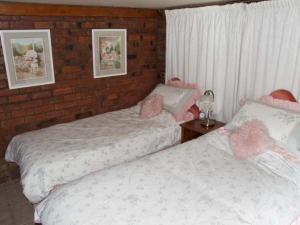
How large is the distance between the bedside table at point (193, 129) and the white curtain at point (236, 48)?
0.34 metres

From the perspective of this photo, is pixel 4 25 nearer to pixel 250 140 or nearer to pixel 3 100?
pixel 3 100

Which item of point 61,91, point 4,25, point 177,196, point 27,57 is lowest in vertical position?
point 177,196

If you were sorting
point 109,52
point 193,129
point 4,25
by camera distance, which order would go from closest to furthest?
1. point 4,25
2. point 193,129
3. point 109,52

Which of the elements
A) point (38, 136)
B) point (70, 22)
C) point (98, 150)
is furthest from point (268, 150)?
point (70, 22)

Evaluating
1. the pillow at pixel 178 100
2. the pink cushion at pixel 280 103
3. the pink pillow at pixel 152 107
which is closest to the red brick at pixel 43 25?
the pink pillow at pixel 152 107

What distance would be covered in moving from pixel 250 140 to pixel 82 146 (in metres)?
1.42

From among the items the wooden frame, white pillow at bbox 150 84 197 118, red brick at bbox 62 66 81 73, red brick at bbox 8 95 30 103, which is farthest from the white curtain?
red brick at bbox 8 95 30 103

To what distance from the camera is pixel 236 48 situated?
279 cm

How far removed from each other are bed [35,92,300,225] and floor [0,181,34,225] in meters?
0.57

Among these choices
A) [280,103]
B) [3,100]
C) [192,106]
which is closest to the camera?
[280,103]

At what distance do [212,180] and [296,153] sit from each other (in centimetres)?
73

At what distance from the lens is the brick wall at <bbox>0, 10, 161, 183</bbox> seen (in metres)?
2.72

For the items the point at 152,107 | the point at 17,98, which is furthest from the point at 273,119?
the point at 17,98

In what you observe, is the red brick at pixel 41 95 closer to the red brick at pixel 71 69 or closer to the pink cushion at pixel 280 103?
the red brick at pixel 71 69
